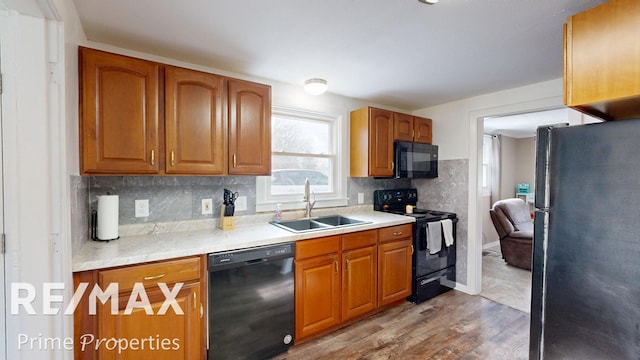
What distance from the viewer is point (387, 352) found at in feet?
6.96

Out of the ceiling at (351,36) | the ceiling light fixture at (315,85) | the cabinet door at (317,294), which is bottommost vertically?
the cabinet door at (317,294)

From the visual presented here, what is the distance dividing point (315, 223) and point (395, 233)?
78 centimetres

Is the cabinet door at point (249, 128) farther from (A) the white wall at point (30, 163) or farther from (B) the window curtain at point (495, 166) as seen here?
(B) the window curtain at point (495, 166)

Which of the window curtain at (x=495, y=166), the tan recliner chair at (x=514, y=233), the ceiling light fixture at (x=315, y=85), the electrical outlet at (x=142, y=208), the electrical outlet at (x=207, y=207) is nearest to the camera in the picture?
the electrical outlet at (x=142, y=208)

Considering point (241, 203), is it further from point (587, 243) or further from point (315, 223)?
point (587, 243)

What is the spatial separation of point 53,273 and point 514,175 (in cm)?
693

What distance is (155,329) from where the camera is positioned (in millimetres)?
1599

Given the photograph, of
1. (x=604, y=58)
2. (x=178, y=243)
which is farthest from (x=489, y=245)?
(x=178, y=243)

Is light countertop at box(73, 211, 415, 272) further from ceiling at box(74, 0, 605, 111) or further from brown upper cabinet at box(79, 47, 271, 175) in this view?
ceiling at box(74, 0, 605, 111)

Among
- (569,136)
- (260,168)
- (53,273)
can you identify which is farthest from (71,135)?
(569,136)

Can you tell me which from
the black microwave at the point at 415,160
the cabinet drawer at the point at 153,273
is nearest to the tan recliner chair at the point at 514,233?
the black microwave at the point at 415,160

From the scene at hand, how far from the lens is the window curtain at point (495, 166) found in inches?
208

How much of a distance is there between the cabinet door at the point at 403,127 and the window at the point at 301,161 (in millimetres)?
614

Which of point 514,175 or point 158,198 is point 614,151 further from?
point 514,175
